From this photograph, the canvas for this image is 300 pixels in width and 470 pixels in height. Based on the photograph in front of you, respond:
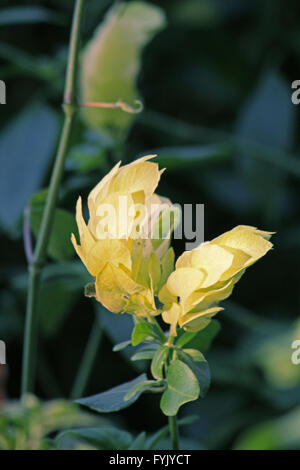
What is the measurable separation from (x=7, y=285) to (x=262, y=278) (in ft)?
0.84

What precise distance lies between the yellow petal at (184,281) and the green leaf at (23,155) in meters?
0.28

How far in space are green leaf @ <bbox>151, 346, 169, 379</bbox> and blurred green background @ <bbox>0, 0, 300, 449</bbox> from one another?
160 mm

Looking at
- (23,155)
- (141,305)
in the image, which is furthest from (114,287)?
(23,155)

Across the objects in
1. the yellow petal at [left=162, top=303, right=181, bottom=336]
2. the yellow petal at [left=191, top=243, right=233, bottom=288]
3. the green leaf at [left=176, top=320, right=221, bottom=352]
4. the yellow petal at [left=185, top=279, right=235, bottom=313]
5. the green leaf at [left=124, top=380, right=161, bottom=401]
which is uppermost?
the yellow petal at [left=191, top=243, right=233, bottom=288]

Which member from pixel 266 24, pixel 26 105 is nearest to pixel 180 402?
pixel 26 105

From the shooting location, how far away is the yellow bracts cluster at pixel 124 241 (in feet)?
0.60

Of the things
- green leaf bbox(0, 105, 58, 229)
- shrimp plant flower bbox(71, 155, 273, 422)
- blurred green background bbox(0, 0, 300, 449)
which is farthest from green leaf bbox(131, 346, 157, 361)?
green leaf bbox(0, 105, 58, 229)

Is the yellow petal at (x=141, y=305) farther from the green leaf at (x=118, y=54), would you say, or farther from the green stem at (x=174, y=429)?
the green leaf at (x=118, y=54)

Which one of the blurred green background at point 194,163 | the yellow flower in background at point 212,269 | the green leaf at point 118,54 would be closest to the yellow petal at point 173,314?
the yellow flower in background at point 212,269

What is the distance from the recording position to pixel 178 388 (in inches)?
7.3

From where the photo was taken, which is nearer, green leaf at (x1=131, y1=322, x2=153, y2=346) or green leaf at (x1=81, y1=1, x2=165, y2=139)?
green leaf at (x1=131, y1=322, x2=153, y2=346)

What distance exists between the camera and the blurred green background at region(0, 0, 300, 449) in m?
0.48

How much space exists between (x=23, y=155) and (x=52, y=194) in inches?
12.4

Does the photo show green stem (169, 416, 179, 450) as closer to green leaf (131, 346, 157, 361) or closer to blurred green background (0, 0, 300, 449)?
green leaf (131, 346, 157, 361)
